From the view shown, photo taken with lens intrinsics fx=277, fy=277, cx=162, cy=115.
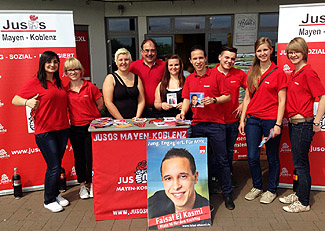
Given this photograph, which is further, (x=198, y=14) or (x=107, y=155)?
(x=198, y=14)

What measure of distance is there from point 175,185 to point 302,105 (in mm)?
1643

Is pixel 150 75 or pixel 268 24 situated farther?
pixel 268 24

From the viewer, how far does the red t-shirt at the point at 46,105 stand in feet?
10.4

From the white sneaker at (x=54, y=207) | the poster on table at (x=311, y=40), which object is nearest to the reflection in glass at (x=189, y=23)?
the poster on table at (x=311, y=40)

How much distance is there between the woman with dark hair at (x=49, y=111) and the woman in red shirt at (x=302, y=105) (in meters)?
2.68

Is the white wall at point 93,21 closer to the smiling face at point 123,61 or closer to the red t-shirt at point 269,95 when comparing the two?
the smiling face at point 123,61

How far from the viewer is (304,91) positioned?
303 cm

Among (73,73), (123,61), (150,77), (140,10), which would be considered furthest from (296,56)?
(140,10)

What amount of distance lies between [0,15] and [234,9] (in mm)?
6829

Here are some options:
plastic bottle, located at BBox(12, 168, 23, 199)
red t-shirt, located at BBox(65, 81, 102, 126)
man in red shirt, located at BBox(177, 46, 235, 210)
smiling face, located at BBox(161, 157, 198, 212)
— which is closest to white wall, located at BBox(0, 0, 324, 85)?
plastic bottle, located at BBox(12, 168, 23, 199)

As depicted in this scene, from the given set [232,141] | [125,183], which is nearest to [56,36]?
[125,183]

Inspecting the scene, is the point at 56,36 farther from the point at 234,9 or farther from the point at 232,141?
the point at 234,9

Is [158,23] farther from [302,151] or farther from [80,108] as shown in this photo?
[302,151]

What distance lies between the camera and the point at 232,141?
12.6 ft
